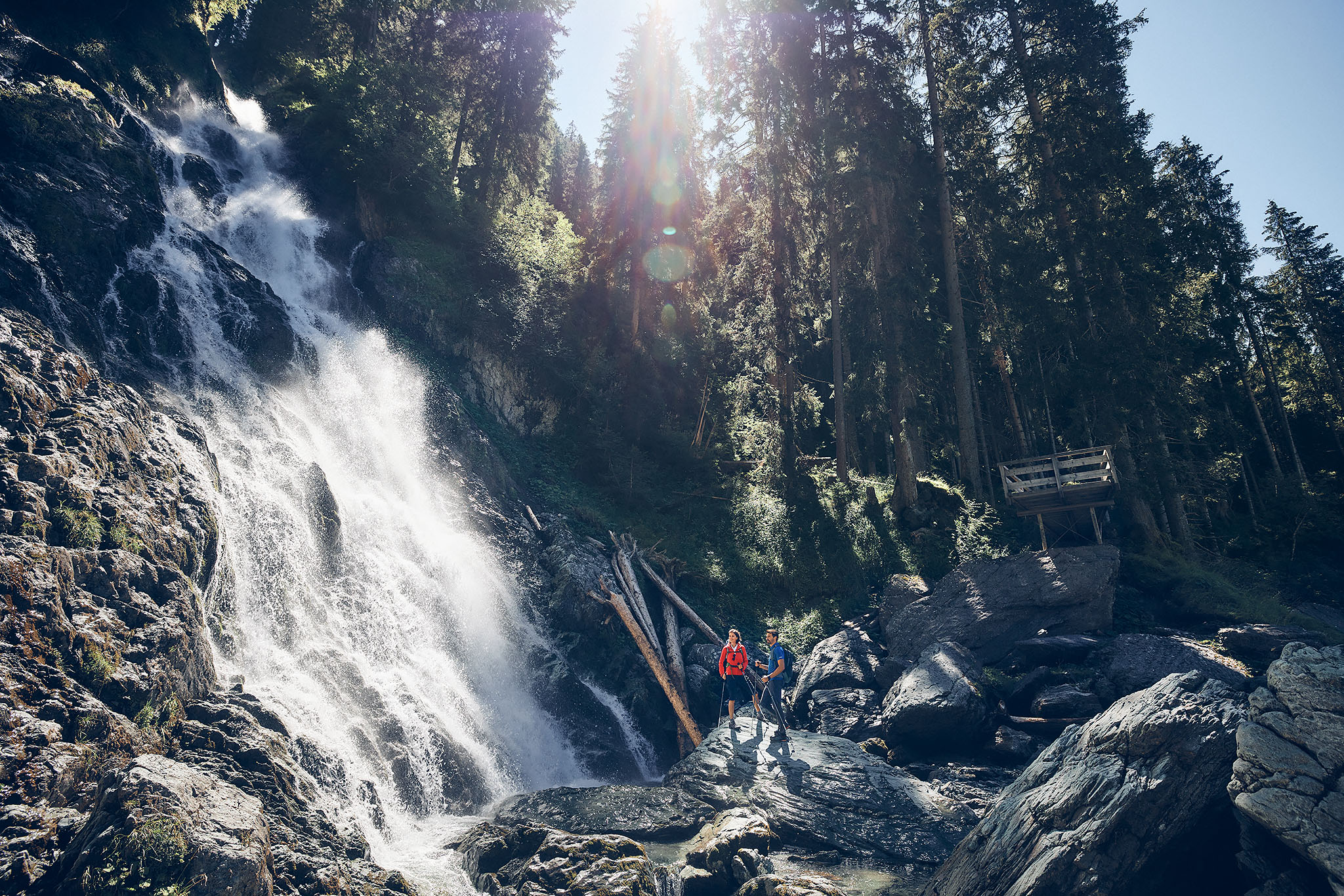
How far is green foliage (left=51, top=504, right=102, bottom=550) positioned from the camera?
346 inches

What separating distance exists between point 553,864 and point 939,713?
26.3ft

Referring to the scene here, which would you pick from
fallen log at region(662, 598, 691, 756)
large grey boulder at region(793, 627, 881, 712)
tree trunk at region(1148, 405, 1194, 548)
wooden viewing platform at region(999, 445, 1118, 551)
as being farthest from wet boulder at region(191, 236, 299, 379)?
tree trunk at region(1148, 405, 1194, 548)

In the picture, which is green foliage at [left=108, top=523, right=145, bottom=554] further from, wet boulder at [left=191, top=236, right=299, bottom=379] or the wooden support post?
the wooden support post

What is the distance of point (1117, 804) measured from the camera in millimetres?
7453

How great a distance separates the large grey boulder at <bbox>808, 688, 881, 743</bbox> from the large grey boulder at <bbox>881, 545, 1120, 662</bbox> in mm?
1976

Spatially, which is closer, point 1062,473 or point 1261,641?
point 1261,641

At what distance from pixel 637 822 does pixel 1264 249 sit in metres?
42.1

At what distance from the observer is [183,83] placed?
2345 cm

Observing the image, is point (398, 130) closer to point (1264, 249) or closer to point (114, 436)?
point (114, 436)

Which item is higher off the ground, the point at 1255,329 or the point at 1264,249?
the point at 1264,249

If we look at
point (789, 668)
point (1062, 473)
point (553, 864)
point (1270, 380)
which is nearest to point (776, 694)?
point (789, 668)

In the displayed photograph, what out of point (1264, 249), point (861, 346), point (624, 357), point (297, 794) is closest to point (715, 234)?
point (624, 357)

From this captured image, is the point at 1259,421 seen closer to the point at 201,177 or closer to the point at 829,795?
the point at 829,795

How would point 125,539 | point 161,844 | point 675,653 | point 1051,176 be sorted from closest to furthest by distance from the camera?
point 161,844, point 125,539, point 675,653, point 1051,176
